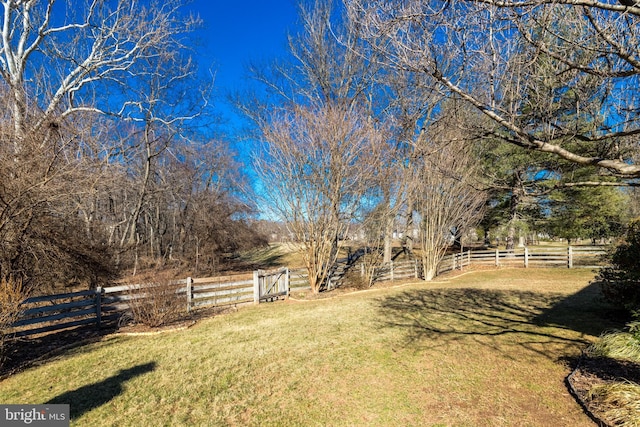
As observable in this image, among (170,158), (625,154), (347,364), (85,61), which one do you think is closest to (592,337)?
(625,154)

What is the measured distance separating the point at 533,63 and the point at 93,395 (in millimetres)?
6706

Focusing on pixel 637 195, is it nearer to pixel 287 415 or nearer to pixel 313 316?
pixel 313 316

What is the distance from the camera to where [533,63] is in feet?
11.0

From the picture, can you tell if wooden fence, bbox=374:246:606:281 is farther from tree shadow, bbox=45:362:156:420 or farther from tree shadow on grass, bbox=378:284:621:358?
tree shadow, bbox=45:362:156:420

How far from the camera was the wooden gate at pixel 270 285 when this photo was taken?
982cm

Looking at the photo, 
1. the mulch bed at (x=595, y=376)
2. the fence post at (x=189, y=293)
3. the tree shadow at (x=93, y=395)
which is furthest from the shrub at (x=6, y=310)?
the mulch bed at (x=595, y=376)

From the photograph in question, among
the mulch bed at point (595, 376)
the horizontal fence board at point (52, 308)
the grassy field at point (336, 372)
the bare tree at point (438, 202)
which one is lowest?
the grassy field at point (336, 372)

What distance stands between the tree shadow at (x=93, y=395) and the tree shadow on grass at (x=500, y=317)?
459 cm

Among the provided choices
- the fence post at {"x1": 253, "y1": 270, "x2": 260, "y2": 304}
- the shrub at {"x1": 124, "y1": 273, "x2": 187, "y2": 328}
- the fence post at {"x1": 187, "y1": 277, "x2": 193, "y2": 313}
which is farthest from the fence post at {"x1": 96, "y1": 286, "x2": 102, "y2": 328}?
the fence post at {"x1": 253, "y1": 270, "x2": 260, "y2": 304}

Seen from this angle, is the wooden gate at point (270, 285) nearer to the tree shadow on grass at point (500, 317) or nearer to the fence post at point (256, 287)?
the fence post at point (256, 287)

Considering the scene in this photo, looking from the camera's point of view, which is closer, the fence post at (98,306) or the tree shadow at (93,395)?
the tree shadow at (93,395)

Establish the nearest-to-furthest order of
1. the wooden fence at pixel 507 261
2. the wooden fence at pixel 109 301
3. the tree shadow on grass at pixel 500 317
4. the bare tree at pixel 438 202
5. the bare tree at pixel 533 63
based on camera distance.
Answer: the bare tree at pixel 533 63 → the tree shadow on grass at pixel 500 317 → the wooden fence at pixel 109 301 → the bare tree at pixel 438 202 → the wooden fence at pixel 507 261

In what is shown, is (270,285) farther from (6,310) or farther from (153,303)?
(6,310)

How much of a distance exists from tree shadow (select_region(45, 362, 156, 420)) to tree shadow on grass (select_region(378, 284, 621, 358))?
4.59m
